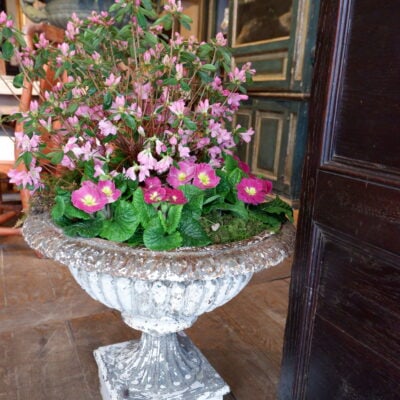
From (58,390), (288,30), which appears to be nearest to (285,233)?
(58,390)

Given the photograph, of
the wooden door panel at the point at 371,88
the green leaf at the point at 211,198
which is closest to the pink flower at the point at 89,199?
the green leaf at the point at 211,198

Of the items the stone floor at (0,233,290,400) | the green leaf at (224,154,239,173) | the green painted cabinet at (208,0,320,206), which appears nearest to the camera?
the green leaf at (224,154,239,173)

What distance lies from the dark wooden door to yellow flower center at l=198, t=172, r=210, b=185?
0.20 metres

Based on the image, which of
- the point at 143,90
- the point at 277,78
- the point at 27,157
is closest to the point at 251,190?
the point at 143,90

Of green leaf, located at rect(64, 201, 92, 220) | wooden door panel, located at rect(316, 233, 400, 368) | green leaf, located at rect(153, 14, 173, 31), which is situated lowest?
wooden door panel, located at rect(316, 233, 400, 368)

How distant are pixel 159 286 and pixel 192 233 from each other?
120 millimetres

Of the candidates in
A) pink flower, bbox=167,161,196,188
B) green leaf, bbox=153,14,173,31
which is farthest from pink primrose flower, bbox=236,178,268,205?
green leaf, bbox=153,14,173,31

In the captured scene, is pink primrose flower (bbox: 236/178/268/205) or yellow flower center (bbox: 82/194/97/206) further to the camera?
pink primrose flower (bbox: 236/178/268/205)

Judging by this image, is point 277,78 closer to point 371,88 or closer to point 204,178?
point 204,178

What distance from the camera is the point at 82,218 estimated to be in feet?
2.50

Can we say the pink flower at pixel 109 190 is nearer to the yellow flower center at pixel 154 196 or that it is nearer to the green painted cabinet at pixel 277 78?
the yellow flower center at pixel 154 196

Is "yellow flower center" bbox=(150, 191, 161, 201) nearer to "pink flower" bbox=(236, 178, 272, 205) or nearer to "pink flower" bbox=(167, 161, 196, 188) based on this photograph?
"pink flower" bbox=(167, 161, 196, 188)

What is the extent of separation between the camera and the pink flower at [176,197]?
0.72 metres

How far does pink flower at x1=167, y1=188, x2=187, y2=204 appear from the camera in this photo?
72 centimetres
